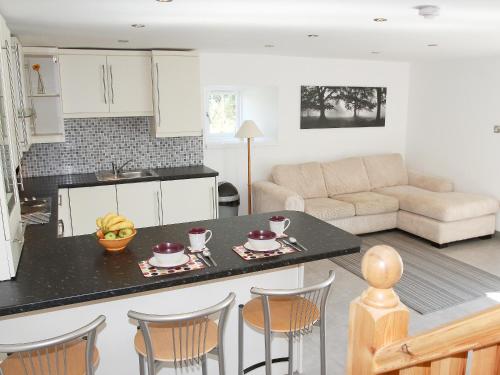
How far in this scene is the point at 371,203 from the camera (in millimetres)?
5332

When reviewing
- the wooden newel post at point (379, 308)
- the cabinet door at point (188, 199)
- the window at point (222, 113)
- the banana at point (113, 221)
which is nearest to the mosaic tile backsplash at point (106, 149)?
the window at point (222, 113)

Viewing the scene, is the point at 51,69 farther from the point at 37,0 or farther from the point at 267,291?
the point at 267,291

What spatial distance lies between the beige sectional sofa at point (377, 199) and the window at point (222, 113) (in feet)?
2.74

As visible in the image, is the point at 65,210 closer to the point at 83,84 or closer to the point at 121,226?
the point at 83,84

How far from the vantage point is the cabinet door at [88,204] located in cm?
430

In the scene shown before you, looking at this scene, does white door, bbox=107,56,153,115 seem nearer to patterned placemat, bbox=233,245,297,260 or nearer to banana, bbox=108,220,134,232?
banana, bbox=108,220,134,232

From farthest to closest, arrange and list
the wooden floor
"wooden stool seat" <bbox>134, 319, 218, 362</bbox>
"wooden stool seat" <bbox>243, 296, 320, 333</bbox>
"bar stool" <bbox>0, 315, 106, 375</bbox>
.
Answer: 1. the wooden floor
2. "wooden stool seat" <bbox>243, 296, 320, 333</bbox>
3. "wooden stool seat" <bbox>134, 319, 218, 362</bbox>
4. "bar stool" <bbox>0, 315, 106, 375</bbox>

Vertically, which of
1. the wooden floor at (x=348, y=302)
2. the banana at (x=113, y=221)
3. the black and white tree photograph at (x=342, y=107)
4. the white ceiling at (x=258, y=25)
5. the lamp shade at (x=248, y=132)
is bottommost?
the wooden floor at (x=348, y=302)

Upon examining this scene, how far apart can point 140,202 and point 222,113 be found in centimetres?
177

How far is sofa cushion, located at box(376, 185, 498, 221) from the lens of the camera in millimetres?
4926

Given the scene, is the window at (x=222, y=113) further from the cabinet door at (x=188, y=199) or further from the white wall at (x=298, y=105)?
the cabinet door at (x=188, y=199)

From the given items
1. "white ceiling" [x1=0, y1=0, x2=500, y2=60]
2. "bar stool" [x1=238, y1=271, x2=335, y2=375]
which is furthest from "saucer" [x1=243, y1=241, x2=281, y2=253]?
"white ceiling" [x1=0, y1=0, x2=500, y2=60]

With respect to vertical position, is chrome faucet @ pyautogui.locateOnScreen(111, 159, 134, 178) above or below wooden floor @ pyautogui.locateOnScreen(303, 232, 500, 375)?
above

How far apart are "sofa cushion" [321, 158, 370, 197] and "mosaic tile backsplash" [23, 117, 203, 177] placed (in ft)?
5.77
